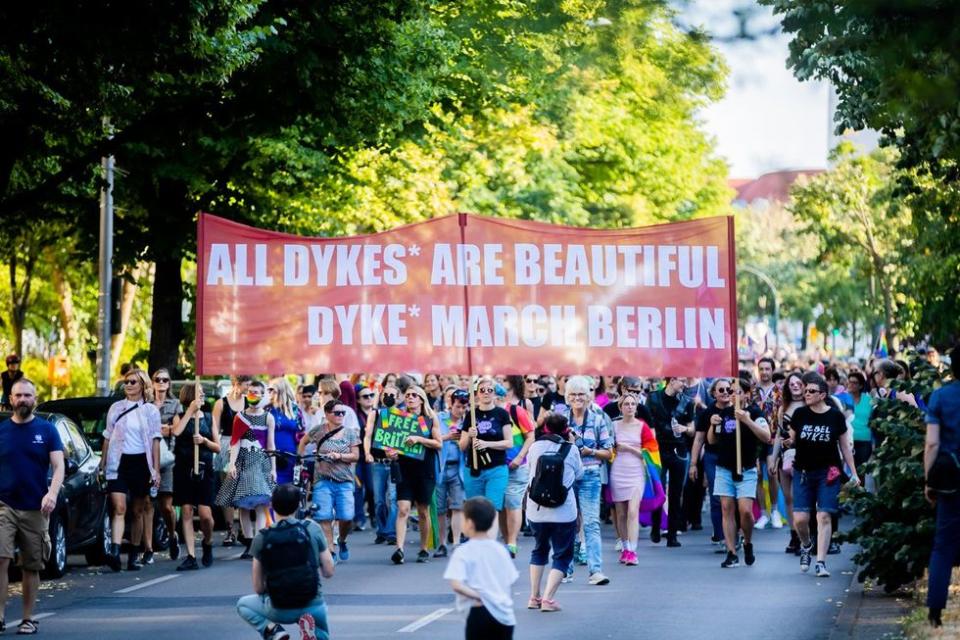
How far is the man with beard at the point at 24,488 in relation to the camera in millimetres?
12922

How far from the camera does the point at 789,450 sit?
18.6m

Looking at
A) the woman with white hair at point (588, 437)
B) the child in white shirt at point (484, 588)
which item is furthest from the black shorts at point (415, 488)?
the child in white shirt at point (484, 588)

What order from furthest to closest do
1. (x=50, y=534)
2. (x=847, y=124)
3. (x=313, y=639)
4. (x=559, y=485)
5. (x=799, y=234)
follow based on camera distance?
(x=799, y=234)
(x=847, y=124)
(x=50, y=534)
(x=559, y=485)
(x=313, y=639)

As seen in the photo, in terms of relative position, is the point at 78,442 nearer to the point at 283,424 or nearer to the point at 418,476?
the point at 283,424

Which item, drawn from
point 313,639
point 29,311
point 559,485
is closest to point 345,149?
point 559,485

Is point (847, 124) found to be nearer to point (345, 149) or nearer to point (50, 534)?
point (50, 534)

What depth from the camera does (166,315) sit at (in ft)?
98.6

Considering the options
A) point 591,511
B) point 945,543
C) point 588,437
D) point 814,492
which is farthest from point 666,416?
point 945,543

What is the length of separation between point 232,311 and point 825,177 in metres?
30.1

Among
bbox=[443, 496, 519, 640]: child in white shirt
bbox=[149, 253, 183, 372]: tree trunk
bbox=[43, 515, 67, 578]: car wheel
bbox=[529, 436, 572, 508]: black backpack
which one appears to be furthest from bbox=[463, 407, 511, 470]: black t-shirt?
bbox=[149, 253, 183, 372]: tree trunk

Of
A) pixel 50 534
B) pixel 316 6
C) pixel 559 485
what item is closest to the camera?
pixel 559 485

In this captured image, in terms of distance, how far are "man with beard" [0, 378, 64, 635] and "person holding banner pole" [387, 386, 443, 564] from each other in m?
5.67

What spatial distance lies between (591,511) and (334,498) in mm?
2883

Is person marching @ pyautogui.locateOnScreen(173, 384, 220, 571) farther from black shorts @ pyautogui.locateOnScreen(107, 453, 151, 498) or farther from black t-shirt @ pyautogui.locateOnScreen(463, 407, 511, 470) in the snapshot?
black t-shirt @ pyautogui.locateOnScreen(463, 407, 511, 470)
